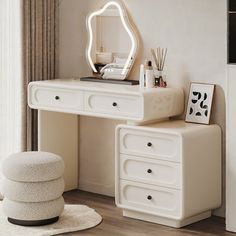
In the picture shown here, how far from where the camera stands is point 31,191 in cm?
430

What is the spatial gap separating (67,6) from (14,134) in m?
1.03

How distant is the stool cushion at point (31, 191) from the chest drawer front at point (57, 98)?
0.66 metres

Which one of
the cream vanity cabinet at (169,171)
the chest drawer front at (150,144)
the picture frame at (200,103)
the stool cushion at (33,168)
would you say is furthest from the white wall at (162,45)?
the stool cushion at (33,168)

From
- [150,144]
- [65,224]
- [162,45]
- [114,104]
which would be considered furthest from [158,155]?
[162,45]

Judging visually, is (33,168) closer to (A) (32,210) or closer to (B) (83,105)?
(A) (32,210)

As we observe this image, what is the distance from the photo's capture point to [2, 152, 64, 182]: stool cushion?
430 cm

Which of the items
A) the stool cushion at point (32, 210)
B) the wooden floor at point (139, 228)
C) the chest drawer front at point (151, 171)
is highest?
the chest drawer front at point (151, 171)

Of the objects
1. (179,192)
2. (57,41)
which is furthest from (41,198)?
(57,41)

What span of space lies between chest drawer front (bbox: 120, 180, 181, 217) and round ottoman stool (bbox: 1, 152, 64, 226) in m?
0.46

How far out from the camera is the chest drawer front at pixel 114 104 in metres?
4.45

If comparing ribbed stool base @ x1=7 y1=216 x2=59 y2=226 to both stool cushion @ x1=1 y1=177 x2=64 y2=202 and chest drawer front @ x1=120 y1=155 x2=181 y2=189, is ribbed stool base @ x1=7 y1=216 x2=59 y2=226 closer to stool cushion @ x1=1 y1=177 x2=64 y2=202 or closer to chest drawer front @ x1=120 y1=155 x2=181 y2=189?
stool cushion @ x1=1 y1=177 x2=64 y2=202

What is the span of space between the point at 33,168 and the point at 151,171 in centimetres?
73

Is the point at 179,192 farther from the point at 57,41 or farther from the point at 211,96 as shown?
the point at 57,41

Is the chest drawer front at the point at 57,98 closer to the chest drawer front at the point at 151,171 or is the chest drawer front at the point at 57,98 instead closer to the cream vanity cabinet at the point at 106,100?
the cream vanity cabinet at the point at 106,100
